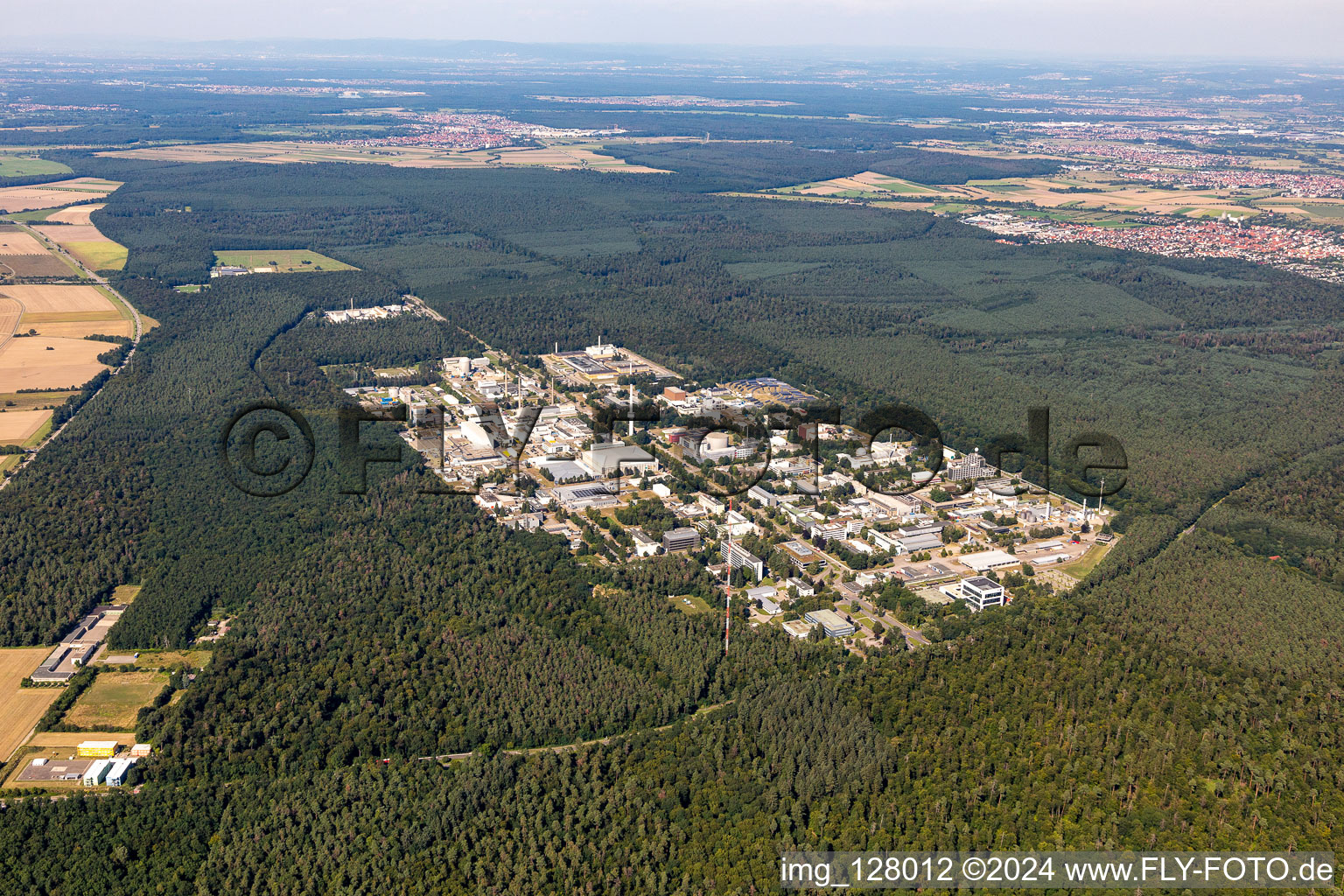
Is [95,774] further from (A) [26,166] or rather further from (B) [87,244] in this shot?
(A) [26,166]

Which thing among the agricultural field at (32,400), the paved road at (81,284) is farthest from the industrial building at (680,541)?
the agricultural field at (32,400)

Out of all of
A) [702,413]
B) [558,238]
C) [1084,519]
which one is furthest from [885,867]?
[558,238]

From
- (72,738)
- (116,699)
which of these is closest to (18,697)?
(116,699)

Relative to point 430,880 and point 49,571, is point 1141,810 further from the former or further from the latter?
point 49,571

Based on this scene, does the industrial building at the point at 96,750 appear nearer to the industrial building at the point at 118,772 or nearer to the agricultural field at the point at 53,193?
the industrial building at the point at 118,772

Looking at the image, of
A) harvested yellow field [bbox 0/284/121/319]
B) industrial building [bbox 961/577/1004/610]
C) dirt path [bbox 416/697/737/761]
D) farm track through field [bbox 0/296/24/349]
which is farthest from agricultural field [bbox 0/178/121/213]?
industrial building [bbox 961/577/1004/610]

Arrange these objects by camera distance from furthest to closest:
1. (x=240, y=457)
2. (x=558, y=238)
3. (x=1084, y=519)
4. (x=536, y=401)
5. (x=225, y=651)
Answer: (x=558, y=238) → (x=536, y=401) → (x=240, y=457) → (x=1084, y=519) → (x=225, y=651)
